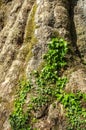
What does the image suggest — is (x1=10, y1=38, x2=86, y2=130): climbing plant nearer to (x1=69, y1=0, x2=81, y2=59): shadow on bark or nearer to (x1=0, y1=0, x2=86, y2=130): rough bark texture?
(x1=0, y1=0, x2=86, y2=130): rough bark texture

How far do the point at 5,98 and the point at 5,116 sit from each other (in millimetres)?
1044

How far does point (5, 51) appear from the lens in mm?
19891

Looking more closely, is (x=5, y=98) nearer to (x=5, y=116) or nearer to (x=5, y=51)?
(x=5, y=116)

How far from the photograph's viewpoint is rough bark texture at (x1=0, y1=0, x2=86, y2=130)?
17078mm

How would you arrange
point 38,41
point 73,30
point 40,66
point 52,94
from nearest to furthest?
point 52,94
point 40,66
point 38,41
point 73,30

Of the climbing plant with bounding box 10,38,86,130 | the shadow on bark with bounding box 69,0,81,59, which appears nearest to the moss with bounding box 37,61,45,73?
the climbing plant with bounding box 10,38,86,130

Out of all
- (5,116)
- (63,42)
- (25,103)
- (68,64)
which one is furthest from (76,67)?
(5,116)

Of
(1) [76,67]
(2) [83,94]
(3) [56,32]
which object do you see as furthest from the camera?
(3) [56,32]

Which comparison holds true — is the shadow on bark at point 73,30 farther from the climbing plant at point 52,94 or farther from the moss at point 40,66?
the moss at point 40,66

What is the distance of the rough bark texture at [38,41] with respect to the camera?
17078mm

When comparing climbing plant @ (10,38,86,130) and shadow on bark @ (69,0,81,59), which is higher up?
shadow on bark @ (69,0,81,59)

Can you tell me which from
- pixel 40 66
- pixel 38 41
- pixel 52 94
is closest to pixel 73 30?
pixel 38 41

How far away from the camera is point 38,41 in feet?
59.6

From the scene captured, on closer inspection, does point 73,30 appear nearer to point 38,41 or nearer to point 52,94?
point 38,41
